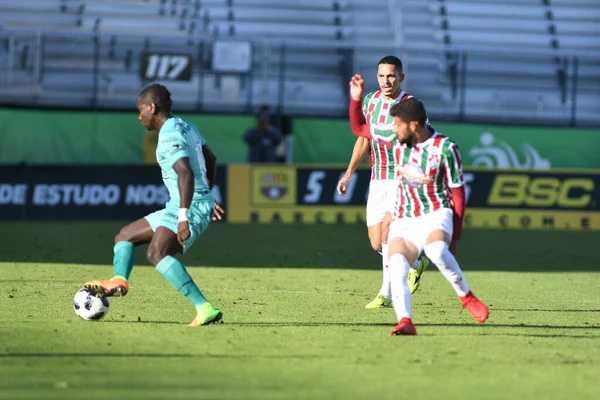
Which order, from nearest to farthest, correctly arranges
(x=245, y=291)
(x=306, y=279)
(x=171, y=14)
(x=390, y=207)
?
1. (x=390, y=207)
2. (x=245, y=291)
3. (x=306, y=279)
4. (x=171, y=14)

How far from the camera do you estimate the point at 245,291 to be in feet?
38.5

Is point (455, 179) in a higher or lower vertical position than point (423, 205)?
higher

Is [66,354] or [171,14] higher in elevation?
[171,14]

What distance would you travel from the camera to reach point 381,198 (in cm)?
1048

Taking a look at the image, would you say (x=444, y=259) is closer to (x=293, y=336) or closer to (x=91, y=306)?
(x=293, y=336)

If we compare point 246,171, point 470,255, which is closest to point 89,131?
point 246,171

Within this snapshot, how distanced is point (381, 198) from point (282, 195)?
37.7 feet

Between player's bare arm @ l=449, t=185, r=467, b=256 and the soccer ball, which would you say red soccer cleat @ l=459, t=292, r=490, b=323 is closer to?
player's bare arm @ l=449, t=185, r=467, b=256

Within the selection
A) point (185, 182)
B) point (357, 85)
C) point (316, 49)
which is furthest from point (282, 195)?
point (185, 182)

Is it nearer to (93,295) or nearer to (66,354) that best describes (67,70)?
(93,295)

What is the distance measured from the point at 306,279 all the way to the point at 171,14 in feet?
49.2

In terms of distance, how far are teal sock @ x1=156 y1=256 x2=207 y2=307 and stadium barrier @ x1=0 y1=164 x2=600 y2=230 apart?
12.5 m

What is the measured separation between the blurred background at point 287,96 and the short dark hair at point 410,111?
1332 centimetres

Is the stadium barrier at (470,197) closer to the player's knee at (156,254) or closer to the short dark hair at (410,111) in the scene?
the player's knee at (156,254)
